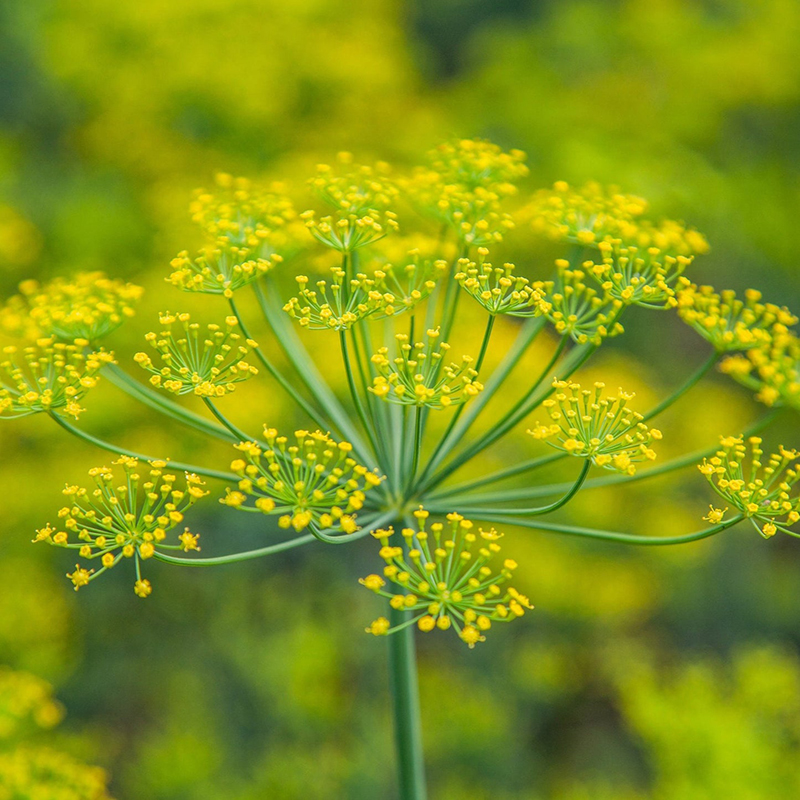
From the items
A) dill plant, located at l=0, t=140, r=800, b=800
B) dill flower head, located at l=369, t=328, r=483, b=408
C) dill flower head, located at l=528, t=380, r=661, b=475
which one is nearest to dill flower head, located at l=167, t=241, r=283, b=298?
dill plant, located at l=0, t=140, r=800, b=800

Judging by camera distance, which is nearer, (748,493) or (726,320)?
(748,493)

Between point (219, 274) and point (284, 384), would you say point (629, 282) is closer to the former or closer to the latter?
point (284, 384)

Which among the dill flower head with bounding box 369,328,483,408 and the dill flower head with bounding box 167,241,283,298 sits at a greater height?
the dill flower head with bounding box 167,241,283,298

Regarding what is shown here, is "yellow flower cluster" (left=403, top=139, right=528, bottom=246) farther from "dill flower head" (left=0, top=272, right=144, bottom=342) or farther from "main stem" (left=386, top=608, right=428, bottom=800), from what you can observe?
"main stem" (left=386, top=608, right=428, bottom=800)

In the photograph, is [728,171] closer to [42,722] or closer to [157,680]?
[157,680]

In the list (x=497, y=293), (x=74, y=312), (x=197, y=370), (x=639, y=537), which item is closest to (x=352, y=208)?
(x=497, y=293)

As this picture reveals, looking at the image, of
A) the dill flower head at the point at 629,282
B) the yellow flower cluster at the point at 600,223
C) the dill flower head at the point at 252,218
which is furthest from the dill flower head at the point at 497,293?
the dill flower head at the point at 252,218
